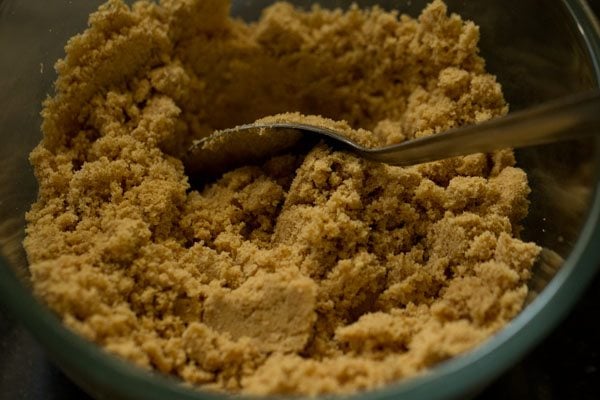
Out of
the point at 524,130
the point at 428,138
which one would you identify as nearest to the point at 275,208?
the point at 428,138

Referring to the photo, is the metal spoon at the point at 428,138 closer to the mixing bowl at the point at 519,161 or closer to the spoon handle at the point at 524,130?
the spoon handle at the point at 524,130

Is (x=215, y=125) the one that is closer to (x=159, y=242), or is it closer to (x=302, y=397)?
(x=159, y=242)

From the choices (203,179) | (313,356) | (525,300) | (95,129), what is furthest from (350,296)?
(95,129)

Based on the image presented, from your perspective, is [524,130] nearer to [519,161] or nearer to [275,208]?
[519,161]

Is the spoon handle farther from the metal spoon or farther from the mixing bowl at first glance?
the mixing bowl

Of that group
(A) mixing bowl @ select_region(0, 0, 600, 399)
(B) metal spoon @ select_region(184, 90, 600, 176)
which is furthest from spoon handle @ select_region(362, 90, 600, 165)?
(A) mixing bowl @ select_region(0, 0, 600, 399)

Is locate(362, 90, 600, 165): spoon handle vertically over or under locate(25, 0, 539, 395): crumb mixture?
over
